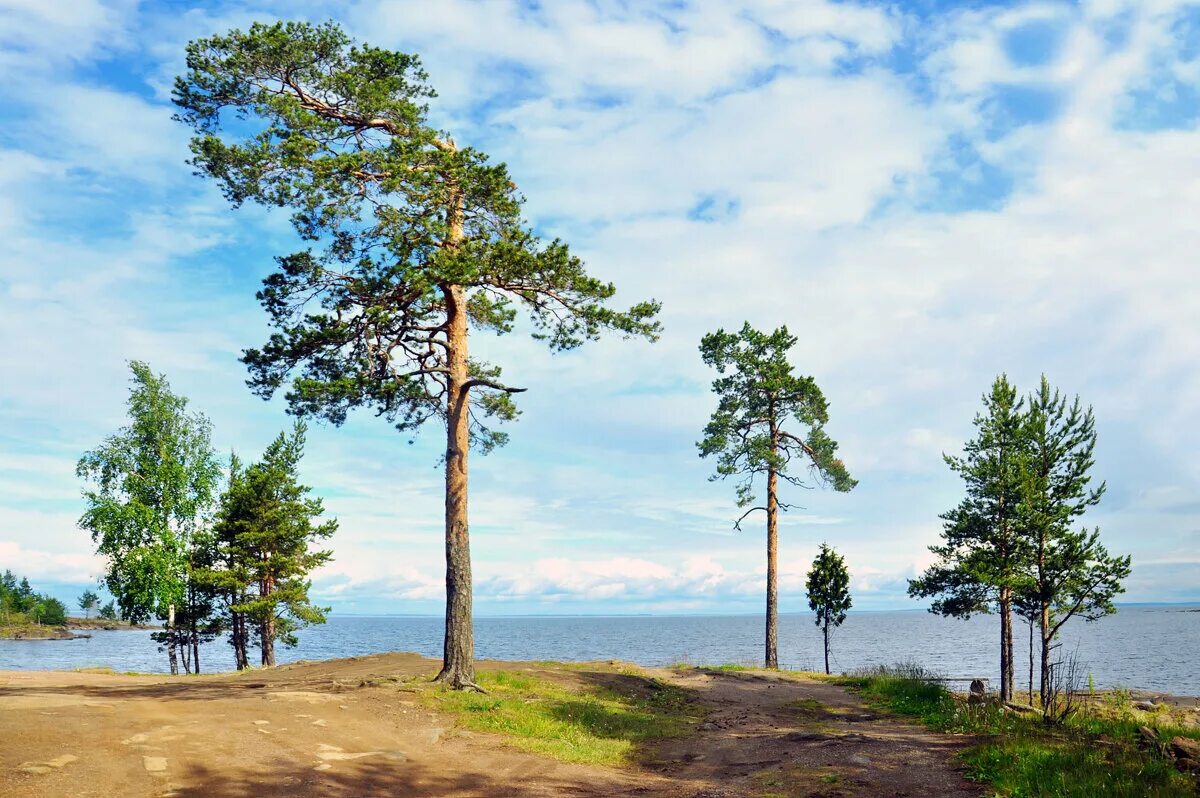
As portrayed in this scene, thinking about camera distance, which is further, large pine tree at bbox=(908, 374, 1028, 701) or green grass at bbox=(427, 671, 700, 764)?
large pine tree at bbox=(908, 374, 1028, 701)

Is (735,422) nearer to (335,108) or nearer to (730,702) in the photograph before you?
(730,702)

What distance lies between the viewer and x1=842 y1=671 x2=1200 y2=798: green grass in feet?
31.8

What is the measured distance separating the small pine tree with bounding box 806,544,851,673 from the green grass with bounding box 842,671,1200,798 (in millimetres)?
21679

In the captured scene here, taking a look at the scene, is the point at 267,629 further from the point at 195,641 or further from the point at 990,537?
the point at 990,537

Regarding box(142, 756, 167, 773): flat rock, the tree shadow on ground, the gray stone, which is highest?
box(142, 756, 167, 773): flat rock

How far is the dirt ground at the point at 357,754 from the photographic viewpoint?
33.7ft

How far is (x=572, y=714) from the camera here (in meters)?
17.2

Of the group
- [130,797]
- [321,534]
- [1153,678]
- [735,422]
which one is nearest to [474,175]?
[130,797]

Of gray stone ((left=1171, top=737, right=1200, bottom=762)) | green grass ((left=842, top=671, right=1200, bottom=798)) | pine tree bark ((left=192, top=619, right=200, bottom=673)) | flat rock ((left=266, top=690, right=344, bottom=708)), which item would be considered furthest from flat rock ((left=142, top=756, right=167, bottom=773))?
pine tree bark ((left=192, top=619, right=200, bottom=673))

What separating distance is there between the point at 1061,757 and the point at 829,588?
95.6 feet

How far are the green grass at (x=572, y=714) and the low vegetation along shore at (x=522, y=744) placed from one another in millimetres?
71

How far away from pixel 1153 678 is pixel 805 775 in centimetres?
5567

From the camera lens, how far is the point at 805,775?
1180 centimetres

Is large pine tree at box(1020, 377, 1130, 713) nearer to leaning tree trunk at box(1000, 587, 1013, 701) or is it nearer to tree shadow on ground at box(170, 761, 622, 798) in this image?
leaning tree trunk at box(1000, 587, 1013, 701)
